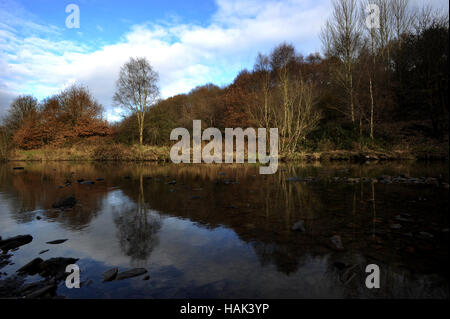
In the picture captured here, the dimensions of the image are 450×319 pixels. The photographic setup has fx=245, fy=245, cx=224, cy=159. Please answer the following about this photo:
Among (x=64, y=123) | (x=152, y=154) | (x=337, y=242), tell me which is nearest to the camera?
(x=337, y=242)

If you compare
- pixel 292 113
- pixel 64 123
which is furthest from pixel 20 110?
pixel 292 113

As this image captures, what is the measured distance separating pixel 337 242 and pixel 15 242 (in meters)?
4.46

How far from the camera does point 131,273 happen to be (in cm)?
255

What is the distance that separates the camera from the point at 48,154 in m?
28.0

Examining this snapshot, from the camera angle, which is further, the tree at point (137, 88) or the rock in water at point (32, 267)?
the tree at point (137, 88)

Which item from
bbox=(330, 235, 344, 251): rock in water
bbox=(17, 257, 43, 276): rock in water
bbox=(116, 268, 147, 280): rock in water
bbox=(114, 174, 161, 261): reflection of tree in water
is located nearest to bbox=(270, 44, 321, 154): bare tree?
bbox=(114, 174, 161, 261): reflection of tree in water

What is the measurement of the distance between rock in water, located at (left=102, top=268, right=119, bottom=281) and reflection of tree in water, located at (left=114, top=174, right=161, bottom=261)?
1.17ft

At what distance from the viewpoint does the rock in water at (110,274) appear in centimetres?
A: 248

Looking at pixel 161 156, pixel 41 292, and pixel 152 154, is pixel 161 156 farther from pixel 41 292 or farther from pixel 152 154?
pixel 41 292

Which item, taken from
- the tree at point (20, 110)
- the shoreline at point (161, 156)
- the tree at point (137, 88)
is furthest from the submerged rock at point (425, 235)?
the tree at point (20, 110)

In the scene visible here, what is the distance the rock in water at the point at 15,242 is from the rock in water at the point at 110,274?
1.85m

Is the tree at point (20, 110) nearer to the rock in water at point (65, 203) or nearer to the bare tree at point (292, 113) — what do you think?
the bare tree at point (292, 113)

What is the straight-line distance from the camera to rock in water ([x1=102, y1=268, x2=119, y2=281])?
2.48 meters
